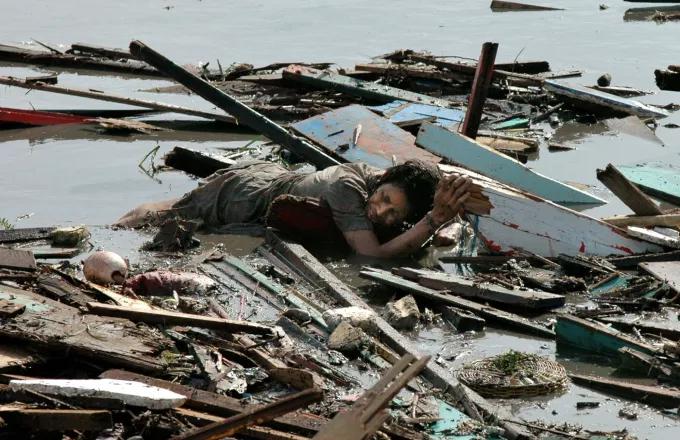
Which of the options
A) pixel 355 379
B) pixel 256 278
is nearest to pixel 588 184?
pixel 256 278

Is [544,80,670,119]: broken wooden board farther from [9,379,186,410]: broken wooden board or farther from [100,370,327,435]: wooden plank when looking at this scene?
[9,379,186,410]: broken wooden board

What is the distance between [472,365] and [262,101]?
29.6 feet

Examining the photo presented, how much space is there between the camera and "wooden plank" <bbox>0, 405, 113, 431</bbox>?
6.07 metres

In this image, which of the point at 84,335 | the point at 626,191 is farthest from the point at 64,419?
the point at 626,191

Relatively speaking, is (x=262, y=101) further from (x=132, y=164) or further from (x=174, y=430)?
(x=174, y=430)

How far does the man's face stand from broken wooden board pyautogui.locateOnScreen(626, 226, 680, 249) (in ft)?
6.03

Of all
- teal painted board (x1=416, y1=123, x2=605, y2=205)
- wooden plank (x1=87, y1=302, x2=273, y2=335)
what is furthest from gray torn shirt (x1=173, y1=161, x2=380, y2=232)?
wooden plank (x1=87, y1=302, x2=273, y2=335)

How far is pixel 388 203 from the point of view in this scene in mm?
9922

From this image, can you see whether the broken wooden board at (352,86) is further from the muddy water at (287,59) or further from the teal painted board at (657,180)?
the teal painted board at (657,180)

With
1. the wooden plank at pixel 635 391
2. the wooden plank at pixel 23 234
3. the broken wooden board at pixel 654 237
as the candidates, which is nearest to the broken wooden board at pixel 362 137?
the broken wooden board at pixel 654 237

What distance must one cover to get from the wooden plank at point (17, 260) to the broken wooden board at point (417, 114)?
6151 millimetres

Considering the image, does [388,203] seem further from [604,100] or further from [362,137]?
[604,100]

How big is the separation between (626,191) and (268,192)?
3.07 metres

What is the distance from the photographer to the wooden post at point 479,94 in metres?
12.7
